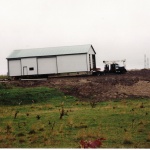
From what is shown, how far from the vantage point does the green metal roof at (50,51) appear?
1732 inches

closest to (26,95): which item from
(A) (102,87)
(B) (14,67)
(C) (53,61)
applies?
(A) (102,87)

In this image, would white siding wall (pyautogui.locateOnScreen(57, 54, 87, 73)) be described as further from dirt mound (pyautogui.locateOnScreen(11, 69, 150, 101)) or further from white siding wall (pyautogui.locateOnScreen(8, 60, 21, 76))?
dirt mound (pyautogui.locateOnScreen(11, 69, 150, 101))

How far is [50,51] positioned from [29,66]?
400 centimetres

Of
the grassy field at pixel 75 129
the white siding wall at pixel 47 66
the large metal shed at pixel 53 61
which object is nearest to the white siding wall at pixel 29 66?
the large metal shed at pixel 53 61

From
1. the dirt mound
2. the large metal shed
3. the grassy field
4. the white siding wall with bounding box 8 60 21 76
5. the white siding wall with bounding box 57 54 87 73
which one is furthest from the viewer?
the white siding wall with bounding box 8 60 21 76

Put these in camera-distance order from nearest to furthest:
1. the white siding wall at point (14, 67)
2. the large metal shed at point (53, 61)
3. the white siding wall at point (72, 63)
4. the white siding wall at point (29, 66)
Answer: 1. the white siding wall at point (72, 63)
2. the large metal shed at point (53, 61)
3. the white siding wall at point (29, 66)
4. the white siding wall at point (14, 67)

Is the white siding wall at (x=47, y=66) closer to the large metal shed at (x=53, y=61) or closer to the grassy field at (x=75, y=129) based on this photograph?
the large metal shed at (x=53, y=61)

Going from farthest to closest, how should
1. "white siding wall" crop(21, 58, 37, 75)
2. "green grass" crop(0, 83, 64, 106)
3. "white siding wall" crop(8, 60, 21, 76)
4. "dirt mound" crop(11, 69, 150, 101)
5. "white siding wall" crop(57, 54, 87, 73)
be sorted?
"white siding wall" crop(8, 60, 21, 76), "white siding wall" crop(21, 58, 37, 75), "white siding wall" crop(57, 54, 87, 73), "dirt mound" crop(11, 69, 150, 101), "green grass" crop(0, 83, 64, 106)

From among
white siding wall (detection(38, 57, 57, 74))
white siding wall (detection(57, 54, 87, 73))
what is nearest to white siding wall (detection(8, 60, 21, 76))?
white siding wall (detection(38, 57, 57, 74))

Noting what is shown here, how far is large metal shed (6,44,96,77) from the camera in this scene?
42.9 meters

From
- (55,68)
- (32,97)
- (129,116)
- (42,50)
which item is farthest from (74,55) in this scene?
(129,116)

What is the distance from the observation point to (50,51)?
1810 inches

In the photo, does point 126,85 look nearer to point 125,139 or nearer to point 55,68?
point 55,68

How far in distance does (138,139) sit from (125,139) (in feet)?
2.01
